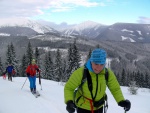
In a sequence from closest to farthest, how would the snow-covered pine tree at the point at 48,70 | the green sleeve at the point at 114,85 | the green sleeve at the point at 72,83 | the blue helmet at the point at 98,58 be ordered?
1. the blue helmet at the point at 98,58
2. the green sleeve at the point at 72,83
3. the green sleeve at the point at 114,85
4. the snow-covered pine tree at the point at 48,70

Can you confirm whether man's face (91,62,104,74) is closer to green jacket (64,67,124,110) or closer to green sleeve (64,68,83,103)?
green jacket (64,67,124,110)

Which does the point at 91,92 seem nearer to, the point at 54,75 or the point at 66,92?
the point at 66,92

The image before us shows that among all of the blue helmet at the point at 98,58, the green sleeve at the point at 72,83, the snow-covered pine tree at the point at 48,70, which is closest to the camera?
the blue helmet at the point at 98,58

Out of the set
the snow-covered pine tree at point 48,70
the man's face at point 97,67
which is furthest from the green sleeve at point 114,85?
the snow-covered pine tree at point 48,70

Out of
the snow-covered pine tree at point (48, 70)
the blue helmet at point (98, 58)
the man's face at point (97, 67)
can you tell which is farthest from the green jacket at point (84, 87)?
the snow-covered pine tree at point (48, 70)

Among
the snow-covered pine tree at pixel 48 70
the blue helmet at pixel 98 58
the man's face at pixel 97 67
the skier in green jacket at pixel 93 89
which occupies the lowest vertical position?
the snow-covered pine tree at pixel 48 70

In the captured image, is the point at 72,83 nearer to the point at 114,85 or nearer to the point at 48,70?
the point at 114,85

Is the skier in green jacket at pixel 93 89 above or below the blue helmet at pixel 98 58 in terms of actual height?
below

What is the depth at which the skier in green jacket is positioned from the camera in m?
4.40

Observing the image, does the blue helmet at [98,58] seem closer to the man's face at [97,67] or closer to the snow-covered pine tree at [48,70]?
the man's face at [97,67]

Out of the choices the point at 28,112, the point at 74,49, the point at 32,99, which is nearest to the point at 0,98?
the point at 32,99

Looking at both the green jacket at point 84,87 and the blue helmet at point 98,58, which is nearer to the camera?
the blue helmet at point 98,58

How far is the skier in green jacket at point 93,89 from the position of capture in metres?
4.40

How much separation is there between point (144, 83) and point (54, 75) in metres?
27.3
